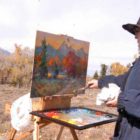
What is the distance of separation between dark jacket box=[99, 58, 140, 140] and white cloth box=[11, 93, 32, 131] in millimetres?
1294

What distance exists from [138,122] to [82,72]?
2042mm

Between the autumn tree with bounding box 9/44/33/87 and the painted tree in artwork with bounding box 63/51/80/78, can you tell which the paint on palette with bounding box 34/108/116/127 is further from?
the autumn tree with bounding box 9/44/33/87

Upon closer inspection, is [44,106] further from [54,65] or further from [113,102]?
[113,102]

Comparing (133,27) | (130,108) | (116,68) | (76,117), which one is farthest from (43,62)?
(116,68)

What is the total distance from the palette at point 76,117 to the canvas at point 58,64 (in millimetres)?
227

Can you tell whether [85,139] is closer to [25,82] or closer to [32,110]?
[32,110]

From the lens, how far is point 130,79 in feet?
7.57

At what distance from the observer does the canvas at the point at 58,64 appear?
339cm

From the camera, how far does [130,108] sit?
2084 mm

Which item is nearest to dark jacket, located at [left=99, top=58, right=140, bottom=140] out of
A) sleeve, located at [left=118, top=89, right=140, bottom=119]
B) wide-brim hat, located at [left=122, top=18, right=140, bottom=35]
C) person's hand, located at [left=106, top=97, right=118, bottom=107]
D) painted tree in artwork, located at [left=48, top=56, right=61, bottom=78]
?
sleeve, located at [left=118, top=89, right=140, bottom=119]

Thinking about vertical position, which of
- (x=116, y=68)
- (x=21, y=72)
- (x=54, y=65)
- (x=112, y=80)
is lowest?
(x=21, y=72)

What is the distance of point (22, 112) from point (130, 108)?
5.62 ft

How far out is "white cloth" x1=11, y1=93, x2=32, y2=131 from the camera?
11.4 ft

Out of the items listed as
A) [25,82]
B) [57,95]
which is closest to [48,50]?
[57,95]
